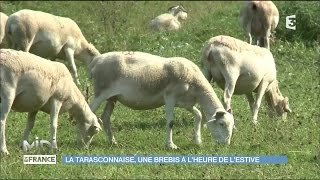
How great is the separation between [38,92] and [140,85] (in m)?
1.70

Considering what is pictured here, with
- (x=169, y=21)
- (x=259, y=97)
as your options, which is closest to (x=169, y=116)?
(x=259, y=97)

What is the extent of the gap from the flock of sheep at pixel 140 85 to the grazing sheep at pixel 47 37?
0.15 ft

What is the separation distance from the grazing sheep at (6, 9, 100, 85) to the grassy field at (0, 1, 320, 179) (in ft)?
1.89

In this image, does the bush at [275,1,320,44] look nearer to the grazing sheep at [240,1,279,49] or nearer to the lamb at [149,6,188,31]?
the grazing sheep at [240,1,279,49]

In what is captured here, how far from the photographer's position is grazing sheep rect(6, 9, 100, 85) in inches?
554

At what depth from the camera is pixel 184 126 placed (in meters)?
11.8

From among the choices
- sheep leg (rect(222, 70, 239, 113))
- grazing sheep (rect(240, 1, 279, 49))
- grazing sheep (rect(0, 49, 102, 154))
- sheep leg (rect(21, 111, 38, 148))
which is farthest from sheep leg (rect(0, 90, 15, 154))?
grazing sheep (rect(240, 1, 279, 49))

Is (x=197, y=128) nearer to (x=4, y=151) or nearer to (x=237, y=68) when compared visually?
(x=237, y=68)

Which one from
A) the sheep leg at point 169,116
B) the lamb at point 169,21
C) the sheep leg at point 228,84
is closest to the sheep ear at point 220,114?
the sheep leg at point 169,116

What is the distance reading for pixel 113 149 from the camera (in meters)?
9.91

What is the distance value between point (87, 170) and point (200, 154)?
175cm

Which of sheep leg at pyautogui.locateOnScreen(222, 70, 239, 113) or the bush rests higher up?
sheep leg at pyautogui.locateOnScreen(222, 70, 239, 113)

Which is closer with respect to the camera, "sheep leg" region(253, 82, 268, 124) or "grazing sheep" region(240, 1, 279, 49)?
"sheep leg" region(253, 82, 268, 124)

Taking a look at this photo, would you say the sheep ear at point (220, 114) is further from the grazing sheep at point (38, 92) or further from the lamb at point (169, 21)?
the lamb at point (169, 21)
